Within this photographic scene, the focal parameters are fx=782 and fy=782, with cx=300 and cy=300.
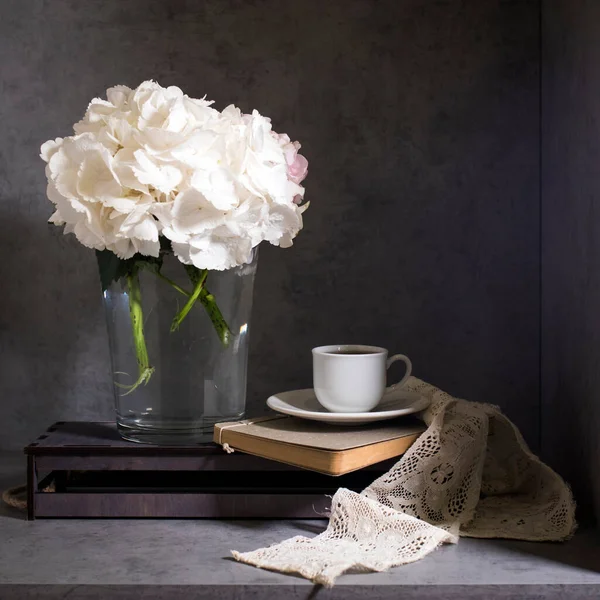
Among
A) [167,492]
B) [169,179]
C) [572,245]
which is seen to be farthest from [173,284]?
[572,245]

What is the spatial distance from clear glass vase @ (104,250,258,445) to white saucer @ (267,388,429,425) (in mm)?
75

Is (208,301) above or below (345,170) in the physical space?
below

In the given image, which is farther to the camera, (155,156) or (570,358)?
(570,358)

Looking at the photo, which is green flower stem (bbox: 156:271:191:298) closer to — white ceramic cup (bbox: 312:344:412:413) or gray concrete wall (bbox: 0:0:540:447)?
white ceramic cup (bbox: 312:344:412:413)

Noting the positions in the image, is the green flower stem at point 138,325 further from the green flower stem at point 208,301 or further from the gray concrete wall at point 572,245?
the gray concrete wall at point 572,245

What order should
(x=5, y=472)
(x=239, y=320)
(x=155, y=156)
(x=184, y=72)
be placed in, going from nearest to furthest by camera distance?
(x=155, y=156)
(x=239, y=320)
(x=5, y=472)
(x=184, y=72)

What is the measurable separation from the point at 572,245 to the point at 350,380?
0.36 meters

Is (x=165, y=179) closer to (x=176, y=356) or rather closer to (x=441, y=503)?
(x=176, y=356)

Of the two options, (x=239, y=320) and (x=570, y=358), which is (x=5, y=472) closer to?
(x=239, y=320)

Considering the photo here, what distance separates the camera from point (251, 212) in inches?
34.8

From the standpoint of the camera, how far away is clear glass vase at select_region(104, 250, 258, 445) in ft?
3.10

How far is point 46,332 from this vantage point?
125cm

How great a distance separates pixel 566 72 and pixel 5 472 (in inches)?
37.7

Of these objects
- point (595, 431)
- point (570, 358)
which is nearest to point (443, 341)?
point (570, 358)
